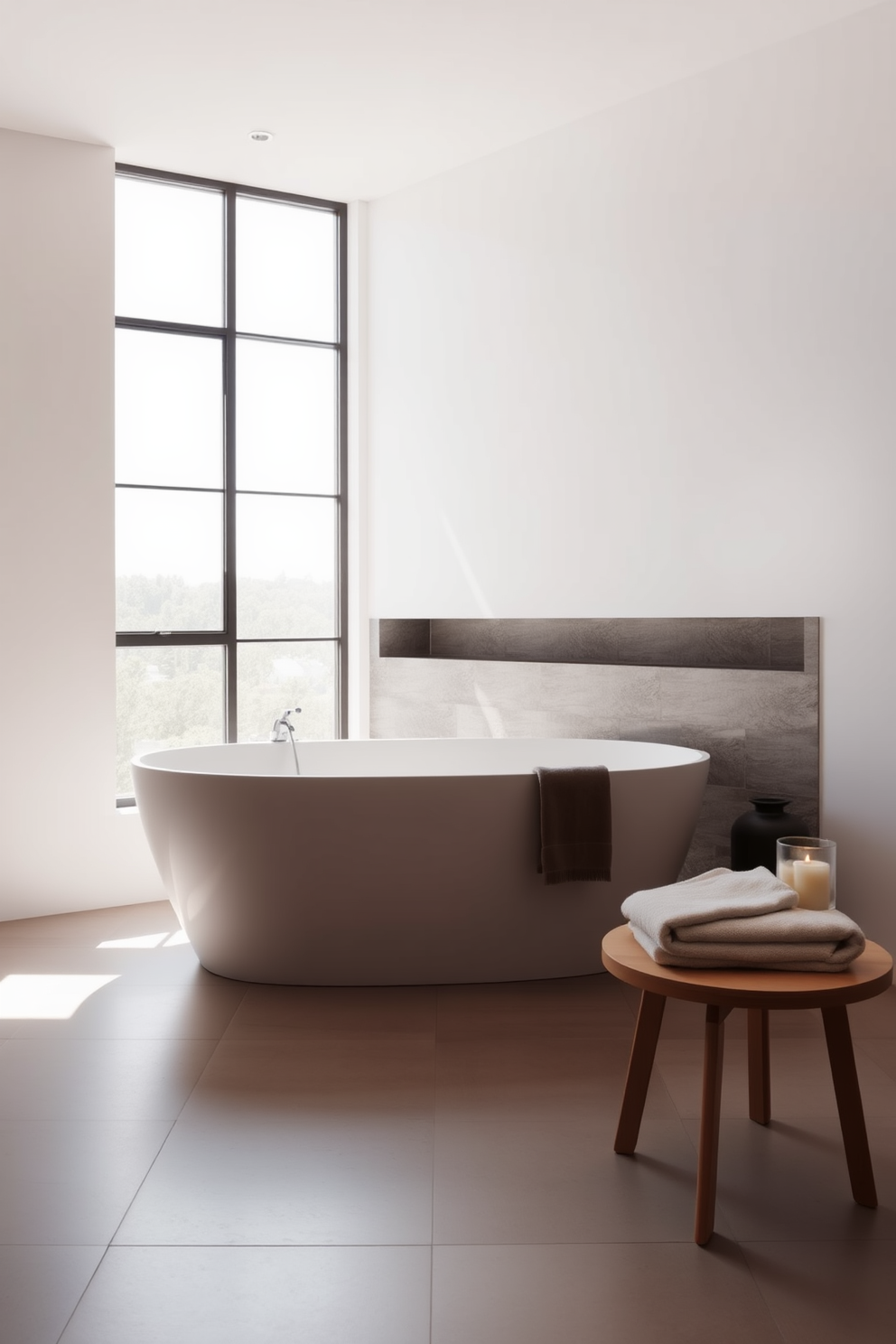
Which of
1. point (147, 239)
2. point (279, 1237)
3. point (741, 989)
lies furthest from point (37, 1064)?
point (147, 239)

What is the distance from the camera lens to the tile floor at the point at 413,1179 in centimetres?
194

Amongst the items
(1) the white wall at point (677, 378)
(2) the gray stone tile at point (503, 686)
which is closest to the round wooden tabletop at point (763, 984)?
(1) the white wall at point (677, 378)

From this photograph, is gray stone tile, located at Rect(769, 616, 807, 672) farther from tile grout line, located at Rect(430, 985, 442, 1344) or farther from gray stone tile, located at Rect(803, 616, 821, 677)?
tile grout line, located at Rect(430, 985, 442, 1344)

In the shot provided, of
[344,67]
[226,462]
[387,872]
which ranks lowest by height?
[387,872]

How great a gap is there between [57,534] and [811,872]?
3.42 m

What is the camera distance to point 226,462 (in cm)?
532

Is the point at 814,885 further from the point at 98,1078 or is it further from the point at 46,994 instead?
the point at 46,994

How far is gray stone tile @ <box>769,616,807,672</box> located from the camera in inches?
158

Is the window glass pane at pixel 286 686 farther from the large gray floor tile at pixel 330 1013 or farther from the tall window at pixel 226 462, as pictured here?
the large gray floor tile at pixel 330 1013

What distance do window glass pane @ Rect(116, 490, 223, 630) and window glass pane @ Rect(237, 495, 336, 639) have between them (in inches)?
5.1

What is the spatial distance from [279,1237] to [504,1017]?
1289 mm

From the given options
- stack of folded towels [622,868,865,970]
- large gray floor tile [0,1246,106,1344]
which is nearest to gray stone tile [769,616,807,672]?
stack of folded towels [622,868,865,970]

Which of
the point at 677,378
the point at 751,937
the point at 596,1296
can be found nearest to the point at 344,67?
the point at 677,378

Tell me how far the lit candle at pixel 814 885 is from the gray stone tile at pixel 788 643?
66.9 inches
